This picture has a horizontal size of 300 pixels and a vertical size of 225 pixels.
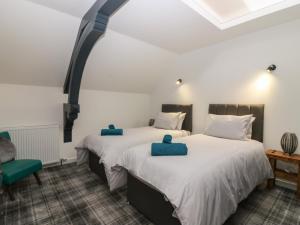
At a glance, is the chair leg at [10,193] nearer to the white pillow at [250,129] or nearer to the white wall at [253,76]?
the white wall at [253,76]

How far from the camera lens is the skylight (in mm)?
2244

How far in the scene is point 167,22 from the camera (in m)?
2.51

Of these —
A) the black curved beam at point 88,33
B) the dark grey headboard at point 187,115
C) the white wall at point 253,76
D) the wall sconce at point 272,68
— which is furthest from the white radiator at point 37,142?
the wall sconce at point 272,68

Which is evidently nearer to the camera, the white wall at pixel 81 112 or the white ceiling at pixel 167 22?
the white ceiling at pixel 167 22

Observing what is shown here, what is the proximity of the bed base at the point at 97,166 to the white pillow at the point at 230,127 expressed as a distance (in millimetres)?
1876

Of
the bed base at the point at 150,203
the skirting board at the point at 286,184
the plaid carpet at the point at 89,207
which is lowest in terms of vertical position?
the plaid carpet at the point at 89,207

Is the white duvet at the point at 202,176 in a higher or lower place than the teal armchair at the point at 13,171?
higher

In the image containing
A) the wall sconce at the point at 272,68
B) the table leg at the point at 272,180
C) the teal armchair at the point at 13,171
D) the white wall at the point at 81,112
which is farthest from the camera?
the white wall at the point at 81,112

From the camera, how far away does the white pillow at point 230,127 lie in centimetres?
268

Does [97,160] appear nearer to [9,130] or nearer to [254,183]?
[9,130]

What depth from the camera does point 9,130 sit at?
2.78 meters

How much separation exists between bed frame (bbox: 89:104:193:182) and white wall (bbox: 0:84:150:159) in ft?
2.63

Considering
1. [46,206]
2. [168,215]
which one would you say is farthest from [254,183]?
[46,206]

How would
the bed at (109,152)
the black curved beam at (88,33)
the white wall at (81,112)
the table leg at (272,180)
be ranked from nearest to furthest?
the black curved beam at (88,33) < the bed at (109,152) < the table leg at (272,180) < the white wall at (81,112)
